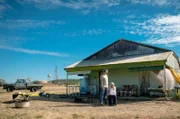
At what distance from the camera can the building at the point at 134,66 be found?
61.3 ft

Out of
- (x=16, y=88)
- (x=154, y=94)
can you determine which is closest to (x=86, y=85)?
(x=154, y=94)

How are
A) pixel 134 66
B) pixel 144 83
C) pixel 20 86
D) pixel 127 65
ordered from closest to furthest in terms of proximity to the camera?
pixel 134 66 < pixel 127 65 < pixel 144 83 < pixel 20 86

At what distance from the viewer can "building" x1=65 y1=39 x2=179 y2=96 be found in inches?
735

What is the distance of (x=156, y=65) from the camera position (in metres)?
17.9

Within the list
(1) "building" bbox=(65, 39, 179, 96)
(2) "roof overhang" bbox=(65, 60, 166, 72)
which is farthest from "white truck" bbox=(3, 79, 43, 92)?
(2) "roof overhang" bbox=(65, 60, 166, 72)

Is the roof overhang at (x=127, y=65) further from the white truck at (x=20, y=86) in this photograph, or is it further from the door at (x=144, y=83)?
the white truck at (x=20, y=86)

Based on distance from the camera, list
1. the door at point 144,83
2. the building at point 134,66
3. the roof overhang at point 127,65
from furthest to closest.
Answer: the door at point 144,83, the building at point 134,66, the roof overhang at point 127,65

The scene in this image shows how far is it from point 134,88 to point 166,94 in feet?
11.6

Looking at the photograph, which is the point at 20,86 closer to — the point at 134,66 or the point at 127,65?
the point at 127,65

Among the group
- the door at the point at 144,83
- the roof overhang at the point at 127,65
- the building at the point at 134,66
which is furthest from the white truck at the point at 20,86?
the door at the point at 144,83

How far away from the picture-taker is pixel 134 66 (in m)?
19.1

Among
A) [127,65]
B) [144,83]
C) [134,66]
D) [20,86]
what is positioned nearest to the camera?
[134,66]

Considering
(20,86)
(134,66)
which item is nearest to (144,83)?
(134,66)

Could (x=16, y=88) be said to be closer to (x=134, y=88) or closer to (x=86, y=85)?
(x=86, y=85)
